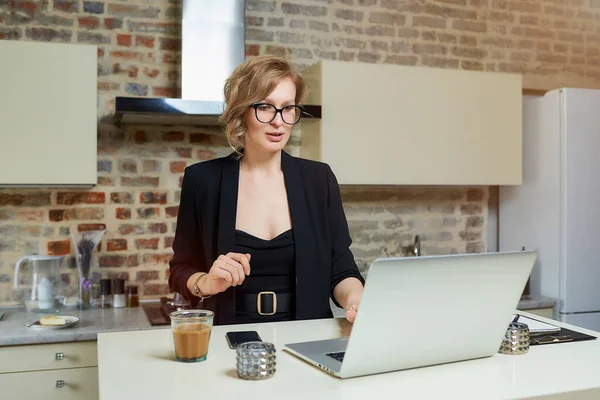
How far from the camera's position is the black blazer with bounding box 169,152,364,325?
6.58 feet

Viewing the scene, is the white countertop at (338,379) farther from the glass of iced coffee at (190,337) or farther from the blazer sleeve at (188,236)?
the blazer sleeve at (188,236)

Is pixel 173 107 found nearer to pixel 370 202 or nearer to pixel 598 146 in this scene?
pixel 370 202

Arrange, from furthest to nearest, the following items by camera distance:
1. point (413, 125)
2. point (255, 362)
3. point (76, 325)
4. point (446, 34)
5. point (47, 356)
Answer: point (446, 34) → point (413, 125) → point (76, 325) → point (47, 356) → point (255, 362)

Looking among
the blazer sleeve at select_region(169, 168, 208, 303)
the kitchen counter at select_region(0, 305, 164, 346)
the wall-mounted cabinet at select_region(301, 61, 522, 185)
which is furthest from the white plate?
the wall-mounted cabinet at select_region(301, 61, 522, 185)

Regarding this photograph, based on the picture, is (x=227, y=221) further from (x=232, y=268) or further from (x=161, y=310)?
(x=161, y=310)

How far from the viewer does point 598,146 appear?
3541 mm

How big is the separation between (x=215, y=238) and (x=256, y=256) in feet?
0.49

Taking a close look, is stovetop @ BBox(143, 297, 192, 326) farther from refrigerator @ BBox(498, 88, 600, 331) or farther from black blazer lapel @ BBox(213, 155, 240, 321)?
refrigerator @ BBox(498, 88, 600, 331)

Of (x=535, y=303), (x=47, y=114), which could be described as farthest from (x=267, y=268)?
(x=535, y=303)

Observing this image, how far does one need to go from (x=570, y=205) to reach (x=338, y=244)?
74.2 inches

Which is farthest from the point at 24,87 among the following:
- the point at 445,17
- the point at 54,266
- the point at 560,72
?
the point at 560,72

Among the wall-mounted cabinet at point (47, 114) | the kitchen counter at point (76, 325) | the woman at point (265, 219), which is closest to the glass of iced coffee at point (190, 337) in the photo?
the woman at point (265, 219)

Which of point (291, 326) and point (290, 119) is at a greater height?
point (290, 119)

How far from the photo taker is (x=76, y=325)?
2.75 meters
